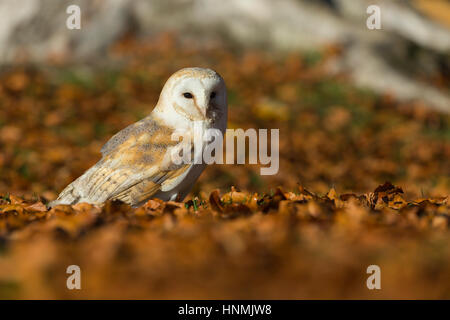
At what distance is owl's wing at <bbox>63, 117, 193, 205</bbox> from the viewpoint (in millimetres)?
3996

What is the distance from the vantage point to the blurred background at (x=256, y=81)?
808 centimetres

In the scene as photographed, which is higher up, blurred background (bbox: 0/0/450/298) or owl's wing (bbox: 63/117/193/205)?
blurred background (bbox: 0/0/450/298)

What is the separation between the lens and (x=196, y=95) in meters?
4.02

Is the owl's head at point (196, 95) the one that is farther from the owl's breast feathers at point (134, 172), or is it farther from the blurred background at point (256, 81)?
the blurred background at point (256, 81)

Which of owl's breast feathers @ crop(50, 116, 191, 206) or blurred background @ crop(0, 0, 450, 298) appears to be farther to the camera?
blurred background @ crop(0, 0, 450, 298)

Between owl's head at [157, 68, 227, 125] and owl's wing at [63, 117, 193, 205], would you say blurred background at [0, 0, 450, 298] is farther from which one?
owl's head at [157, 68, 227, 125]

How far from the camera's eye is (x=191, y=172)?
4.04 metres

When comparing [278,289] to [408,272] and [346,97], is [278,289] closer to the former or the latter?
[408,272]

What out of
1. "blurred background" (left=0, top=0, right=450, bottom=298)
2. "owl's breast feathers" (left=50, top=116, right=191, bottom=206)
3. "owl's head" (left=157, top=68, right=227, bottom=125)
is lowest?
"owl's breast feathers" (left=50, top=116, right=191, bottom=206)

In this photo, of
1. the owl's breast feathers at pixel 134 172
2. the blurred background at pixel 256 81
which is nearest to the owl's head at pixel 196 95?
the owl's breast feathers at pixel 134 172

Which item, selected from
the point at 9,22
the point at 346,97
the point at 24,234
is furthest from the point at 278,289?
the point at 9,22

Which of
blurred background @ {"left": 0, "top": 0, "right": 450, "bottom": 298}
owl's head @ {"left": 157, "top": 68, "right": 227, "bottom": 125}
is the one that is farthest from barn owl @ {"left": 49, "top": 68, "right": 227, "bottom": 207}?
blurred background @ {"left": 0, "top": 0, "right": 450, "bottom": 298}

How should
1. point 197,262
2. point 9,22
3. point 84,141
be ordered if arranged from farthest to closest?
point 9,22, point 84,141, point 197,262
